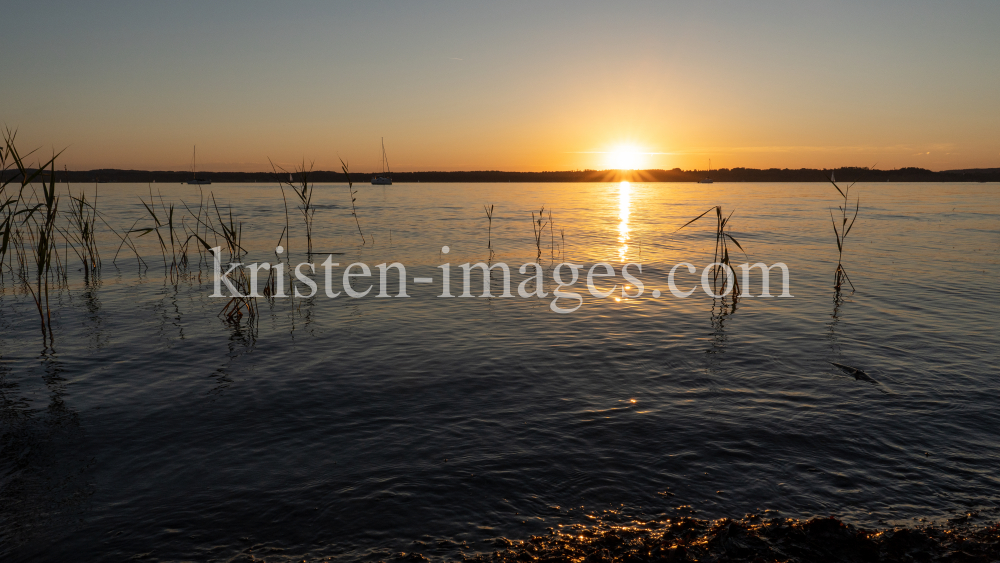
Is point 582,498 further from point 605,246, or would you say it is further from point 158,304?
point 605,246

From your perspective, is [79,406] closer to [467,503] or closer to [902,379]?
[467,503]

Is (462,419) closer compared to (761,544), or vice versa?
(761,544)

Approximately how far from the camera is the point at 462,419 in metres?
7.12

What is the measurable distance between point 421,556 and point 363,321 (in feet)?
29.2

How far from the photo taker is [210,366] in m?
9.42

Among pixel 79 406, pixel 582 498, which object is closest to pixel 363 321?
pixel 79 406

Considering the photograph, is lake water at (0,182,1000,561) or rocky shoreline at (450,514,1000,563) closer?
rocky shoreline at (450,514,1000,563)

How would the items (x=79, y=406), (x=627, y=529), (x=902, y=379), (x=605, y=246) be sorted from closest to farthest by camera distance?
(x=627, y=529) → (x=79, y=406) → (x=902, y=379) → (x=605, y=246)

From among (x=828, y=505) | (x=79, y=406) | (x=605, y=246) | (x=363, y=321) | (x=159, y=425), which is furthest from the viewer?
(x=605, y=246)

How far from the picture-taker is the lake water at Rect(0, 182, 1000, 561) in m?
4.95

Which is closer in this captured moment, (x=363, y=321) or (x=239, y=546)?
(x=239, y=546)

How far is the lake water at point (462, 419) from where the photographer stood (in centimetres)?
495

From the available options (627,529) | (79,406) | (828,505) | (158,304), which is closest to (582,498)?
(627,529)

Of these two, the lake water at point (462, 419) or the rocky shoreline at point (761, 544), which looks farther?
the lake water at point (462, 419)
